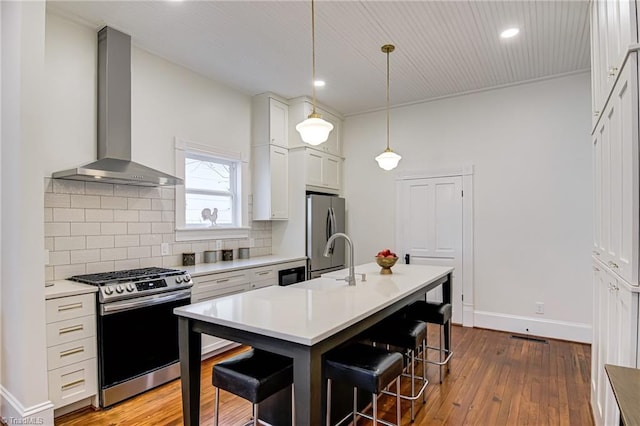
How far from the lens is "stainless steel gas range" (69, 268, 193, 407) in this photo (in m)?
2.60

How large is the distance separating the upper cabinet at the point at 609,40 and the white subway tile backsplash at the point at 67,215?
3649mm

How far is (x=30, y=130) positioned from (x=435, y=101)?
4.48 meters

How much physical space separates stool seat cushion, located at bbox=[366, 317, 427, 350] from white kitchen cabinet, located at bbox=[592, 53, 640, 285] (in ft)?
4.07

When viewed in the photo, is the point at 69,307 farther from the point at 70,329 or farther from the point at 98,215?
the point at 98,215

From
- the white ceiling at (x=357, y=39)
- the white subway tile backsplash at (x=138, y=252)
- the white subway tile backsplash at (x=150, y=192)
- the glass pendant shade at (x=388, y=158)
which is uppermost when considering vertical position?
the white ceiling at (x=357, y=39)

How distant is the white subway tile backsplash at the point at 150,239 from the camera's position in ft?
11.4

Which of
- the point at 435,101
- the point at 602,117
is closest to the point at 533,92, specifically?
the point at 435,101

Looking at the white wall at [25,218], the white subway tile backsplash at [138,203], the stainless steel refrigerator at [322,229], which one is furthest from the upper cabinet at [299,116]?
the white wall at [25,218]

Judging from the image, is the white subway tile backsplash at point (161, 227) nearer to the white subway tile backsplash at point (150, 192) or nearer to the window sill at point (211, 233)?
the window sill at point (211, 233)

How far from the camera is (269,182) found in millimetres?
4645

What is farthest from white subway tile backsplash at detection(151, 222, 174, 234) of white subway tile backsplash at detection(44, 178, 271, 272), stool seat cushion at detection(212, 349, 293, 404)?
stool seat cushion at detection(212, 349, 293, 404)

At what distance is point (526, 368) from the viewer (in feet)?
10.9

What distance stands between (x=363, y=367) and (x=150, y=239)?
260 cm

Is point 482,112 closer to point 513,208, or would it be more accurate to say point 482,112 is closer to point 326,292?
point 513,208
